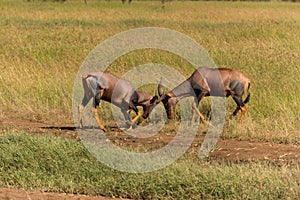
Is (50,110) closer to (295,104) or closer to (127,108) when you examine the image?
(127,108)

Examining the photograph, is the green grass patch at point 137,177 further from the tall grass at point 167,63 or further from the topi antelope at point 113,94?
the tall grass at point 167,63

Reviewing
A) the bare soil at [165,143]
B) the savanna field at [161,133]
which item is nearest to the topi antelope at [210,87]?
the savanna field at [161,133]

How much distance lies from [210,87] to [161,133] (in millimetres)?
1045

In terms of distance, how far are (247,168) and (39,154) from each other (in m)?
2.37

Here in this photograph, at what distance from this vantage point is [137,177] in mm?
6637

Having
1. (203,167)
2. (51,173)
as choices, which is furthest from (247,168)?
(51,173)

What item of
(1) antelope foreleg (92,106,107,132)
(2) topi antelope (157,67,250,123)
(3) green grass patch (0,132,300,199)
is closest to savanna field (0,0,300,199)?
(3) green grass patch (0,132,300,199)

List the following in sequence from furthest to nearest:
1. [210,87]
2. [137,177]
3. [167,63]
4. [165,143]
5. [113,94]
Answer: [167,63] → [210,87] → [113,94] → [165,143] → [137,177]

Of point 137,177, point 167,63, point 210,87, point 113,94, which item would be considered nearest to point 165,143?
point 113,94

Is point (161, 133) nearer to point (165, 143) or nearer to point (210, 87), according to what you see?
point (165, 143)

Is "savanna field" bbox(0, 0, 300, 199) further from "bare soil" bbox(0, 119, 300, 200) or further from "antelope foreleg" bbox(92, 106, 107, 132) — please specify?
"antelope foreleg" bbox(92, 106, 107, 132)

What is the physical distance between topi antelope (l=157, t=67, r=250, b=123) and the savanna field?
34 cm

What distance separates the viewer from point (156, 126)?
9.91 meters

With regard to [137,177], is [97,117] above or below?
below
